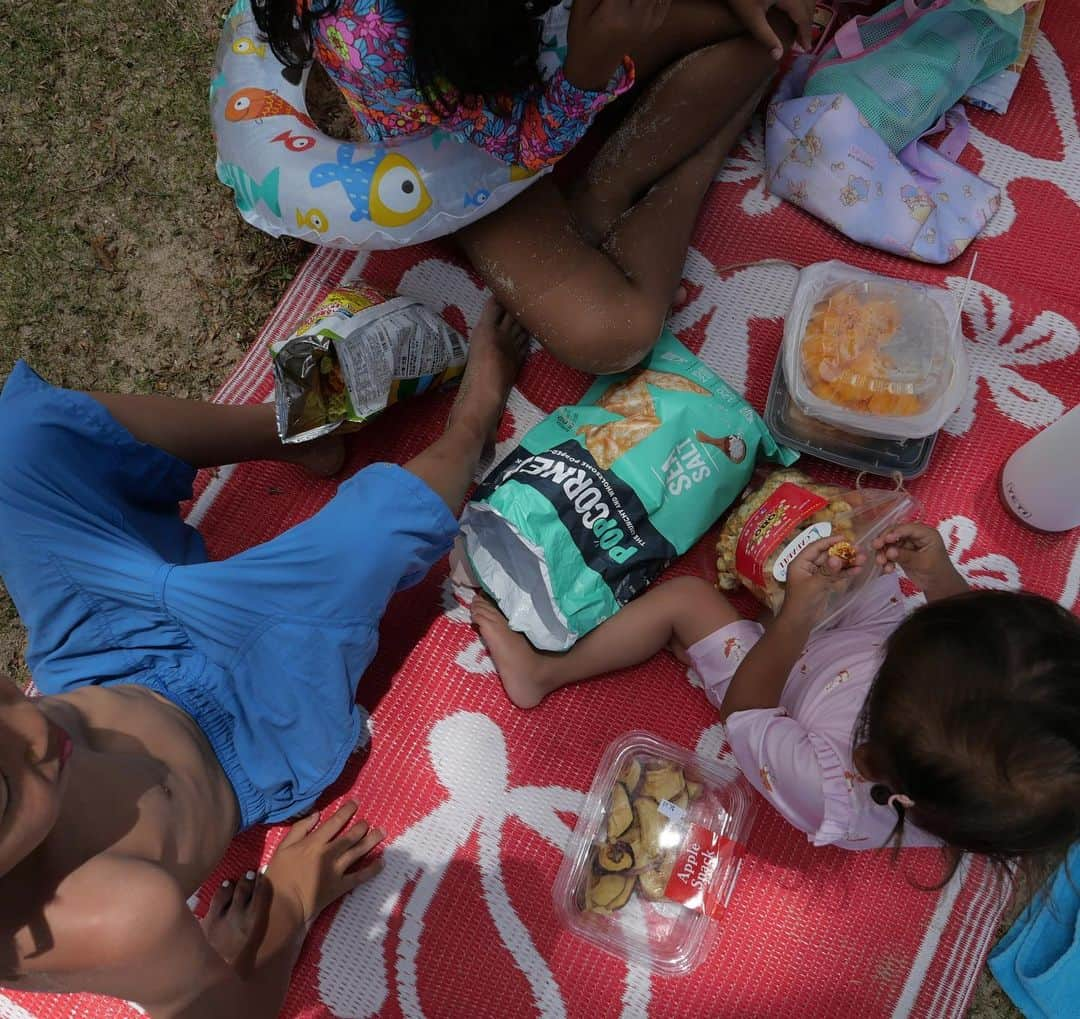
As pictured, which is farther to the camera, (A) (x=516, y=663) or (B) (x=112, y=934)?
(A) (x=516, y=663)

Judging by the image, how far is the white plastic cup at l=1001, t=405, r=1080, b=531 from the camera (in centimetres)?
108

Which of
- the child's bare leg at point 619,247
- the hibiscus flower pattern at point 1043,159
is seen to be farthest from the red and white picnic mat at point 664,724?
the child's bare leg at point 619,247

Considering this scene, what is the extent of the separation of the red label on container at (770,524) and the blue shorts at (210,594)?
39cm

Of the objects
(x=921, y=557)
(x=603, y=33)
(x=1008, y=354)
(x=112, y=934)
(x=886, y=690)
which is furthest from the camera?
(x=1008, y=354)

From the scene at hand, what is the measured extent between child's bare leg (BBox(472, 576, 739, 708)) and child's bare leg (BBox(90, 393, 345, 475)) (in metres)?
0.35

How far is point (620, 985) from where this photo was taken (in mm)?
1113

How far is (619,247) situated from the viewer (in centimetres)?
121

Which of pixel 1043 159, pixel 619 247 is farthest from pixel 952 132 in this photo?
pixel 619 247

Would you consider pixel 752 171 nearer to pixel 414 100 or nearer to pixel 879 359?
pixel 879 359

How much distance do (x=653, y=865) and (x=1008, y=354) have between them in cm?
89

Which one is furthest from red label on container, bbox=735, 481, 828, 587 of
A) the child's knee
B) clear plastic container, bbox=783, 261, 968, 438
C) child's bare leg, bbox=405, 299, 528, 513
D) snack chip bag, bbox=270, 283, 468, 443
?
snack chip bag, bbox=270, 283, 468, 443

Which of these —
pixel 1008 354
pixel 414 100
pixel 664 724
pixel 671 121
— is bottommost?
pixel 664 724

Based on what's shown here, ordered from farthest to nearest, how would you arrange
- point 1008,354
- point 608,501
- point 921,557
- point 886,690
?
point 1008,354 → point 608,501 → point 921,557 → point 886,690

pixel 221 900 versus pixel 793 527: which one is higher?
pixel 793 527
